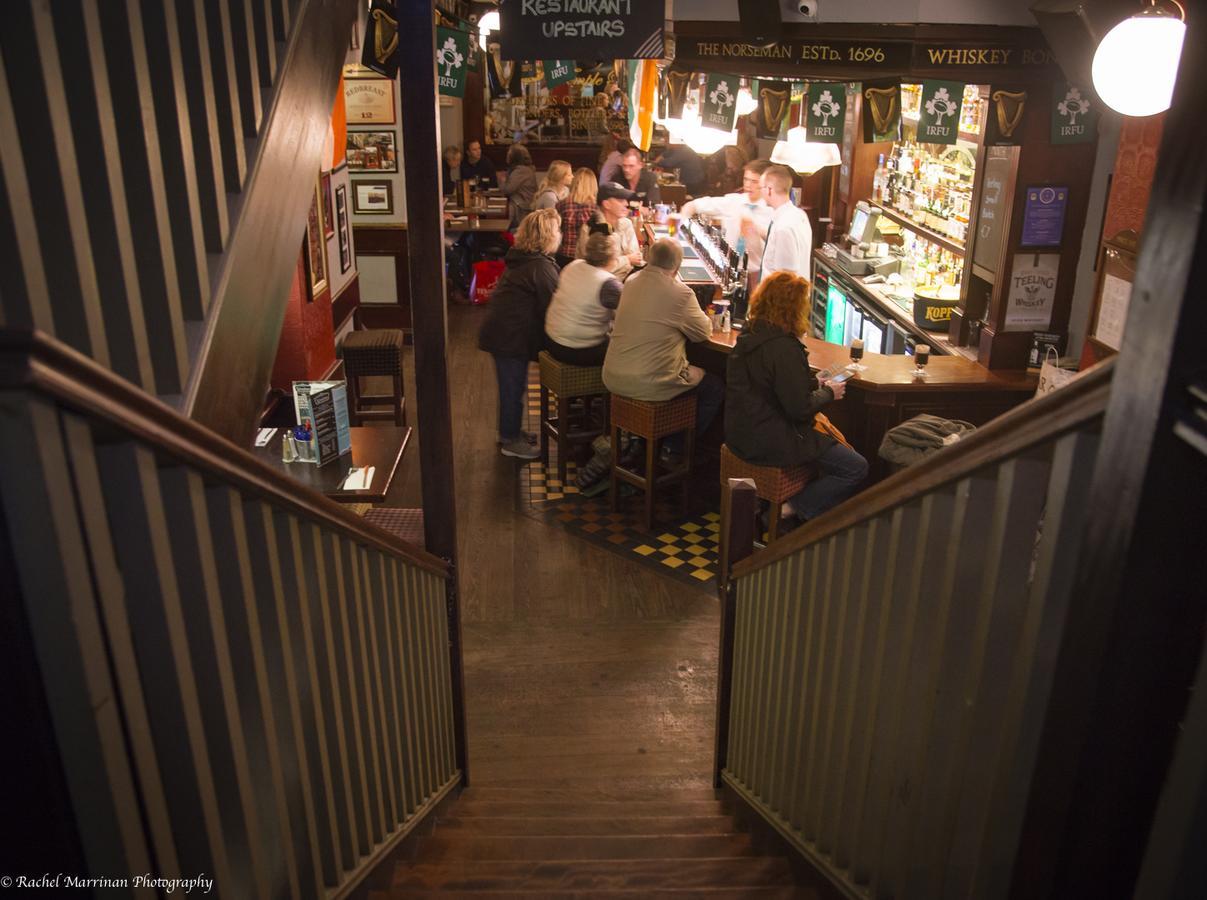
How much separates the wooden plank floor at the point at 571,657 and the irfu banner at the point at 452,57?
2003 mm

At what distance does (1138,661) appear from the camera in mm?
1309

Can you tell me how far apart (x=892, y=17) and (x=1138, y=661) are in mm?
5723

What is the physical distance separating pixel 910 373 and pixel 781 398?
4.58 feet

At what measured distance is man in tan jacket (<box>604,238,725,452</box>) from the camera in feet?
19.7

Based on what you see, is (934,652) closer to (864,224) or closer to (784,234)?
(784,234)

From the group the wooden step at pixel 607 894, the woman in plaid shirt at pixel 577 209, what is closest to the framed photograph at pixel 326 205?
the woman in plaid shirt at pixel 577 209

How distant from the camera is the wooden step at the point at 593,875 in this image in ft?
9.16

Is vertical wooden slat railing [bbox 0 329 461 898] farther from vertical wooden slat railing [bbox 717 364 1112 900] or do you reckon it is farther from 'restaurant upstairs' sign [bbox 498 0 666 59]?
'restaurant upstairs' sign [bbox 498 0 666 59]

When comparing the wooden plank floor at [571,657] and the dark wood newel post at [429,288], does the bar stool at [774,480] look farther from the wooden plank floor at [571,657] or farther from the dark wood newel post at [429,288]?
the dark wood newel post at [429,288]

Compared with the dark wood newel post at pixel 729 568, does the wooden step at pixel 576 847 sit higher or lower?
lower

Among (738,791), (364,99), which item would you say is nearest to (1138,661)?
(738,791)

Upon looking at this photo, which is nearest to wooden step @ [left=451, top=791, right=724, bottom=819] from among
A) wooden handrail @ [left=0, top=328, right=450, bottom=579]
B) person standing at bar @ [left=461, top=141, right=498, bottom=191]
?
wooden handrail @ [left=0, top=328, right=450, bottom=579]

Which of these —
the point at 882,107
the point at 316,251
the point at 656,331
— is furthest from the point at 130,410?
the point at 316,251

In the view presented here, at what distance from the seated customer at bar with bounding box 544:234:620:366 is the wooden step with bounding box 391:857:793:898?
419cm
